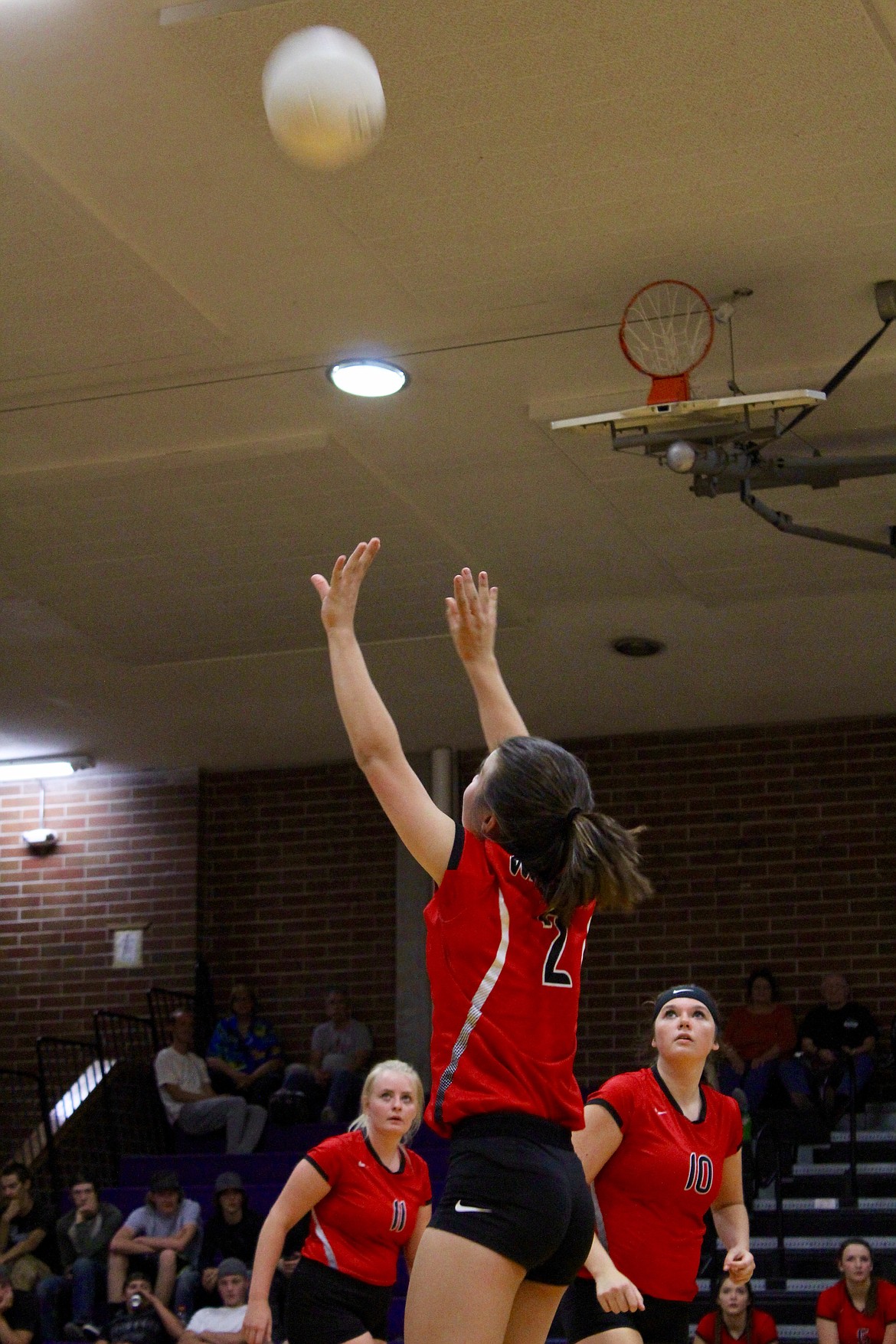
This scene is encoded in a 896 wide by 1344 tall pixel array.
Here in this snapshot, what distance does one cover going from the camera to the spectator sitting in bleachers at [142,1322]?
987 centimetres

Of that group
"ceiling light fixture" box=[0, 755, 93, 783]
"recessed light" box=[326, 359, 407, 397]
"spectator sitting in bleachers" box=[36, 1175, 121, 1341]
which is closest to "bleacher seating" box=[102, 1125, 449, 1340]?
"spectator sitting in bleachers" box=[36, 1175, 121, 1341]

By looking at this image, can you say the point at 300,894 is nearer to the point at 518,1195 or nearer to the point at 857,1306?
the point at 857,1306

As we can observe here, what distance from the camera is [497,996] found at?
2740 mm

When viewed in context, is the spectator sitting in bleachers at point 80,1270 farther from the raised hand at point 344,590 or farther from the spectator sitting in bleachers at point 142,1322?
the raised hand at point 344,590

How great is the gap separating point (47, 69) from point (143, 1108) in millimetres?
10628

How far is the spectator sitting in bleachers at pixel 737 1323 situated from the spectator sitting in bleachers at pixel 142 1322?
3.37 meters

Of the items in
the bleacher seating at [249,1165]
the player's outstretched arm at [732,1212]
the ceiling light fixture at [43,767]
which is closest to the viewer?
the player's outstretched arm at [732,1212]

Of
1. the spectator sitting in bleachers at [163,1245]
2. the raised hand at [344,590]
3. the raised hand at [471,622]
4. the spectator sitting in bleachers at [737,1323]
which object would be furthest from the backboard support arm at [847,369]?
the spectator sitting in bleachers at [163,1245]

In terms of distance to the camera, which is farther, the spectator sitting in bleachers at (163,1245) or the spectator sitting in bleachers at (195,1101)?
the spectator sitting in bleachers at (195,1101)

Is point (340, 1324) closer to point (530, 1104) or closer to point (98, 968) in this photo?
point (530, 1104)

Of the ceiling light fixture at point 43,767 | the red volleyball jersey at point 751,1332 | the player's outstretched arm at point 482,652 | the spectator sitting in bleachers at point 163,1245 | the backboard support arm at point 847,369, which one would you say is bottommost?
the red volleyball jersey at point 751,1332

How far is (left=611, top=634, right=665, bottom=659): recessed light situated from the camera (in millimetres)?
10695

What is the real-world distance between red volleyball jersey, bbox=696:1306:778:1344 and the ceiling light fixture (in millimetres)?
7466

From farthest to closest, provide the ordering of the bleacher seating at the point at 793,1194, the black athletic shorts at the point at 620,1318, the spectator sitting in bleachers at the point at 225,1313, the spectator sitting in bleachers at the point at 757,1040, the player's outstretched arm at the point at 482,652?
1. the spectator sitting in bleachers at the point at 757,1040
2. the spectator sitting in bleachers at the point at 225,1313
3. the bleacher seating at the point at 793,1194
4. the black athletic shorts at the point at 620,1318
5. the player's outstretched arm at the point at 482,652
